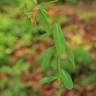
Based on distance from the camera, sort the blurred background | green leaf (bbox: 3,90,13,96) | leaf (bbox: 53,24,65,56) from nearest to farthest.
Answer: leaf (bbox: 53,24,65,56) < green leaf (bbox: 3,90,13,96) < the blurred background

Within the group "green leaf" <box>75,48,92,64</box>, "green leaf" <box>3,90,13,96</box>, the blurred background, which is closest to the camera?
"green leaf" <box>3,90,13,96</box>

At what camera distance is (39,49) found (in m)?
4.33

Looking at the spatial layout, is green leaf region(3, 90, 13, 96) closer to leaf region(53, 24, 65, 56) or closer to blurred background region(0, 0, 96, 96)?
blurred background region(0, 0, 96, 96)

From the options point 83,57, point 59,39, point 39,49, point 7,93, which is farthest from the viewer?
point 39,49

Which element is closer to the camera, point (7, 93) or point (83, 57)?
point (7, 93)

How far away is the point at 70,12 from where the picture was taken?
5203mm

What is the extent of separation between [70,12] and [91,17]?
1.30ft

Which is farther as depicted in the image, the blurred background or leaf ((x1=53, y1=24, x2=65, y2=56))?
the blurred background

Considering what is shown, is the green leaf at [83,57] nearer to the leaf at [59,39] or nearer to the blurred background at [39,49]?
the blurred background at [39,49]

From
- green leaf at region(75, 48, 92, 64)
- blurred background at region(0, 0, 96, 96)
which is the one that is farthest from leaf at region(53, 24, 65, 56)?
green leaf at region(75, 48, 92, 64)

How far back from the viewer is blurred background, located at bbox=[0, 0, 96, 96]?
11.9 ft

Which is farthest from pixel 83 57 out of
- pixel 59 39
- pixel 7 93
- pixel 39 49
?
pixel 59 39

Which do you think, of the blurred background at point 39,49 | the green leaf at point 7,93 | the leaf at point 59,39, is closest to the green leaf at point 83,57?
the blurred background at point 39,49

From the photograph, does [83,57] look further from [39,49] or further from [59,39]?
[59,39]
